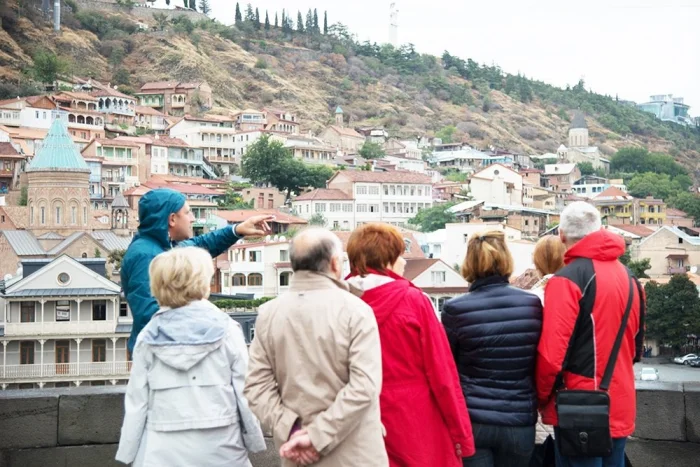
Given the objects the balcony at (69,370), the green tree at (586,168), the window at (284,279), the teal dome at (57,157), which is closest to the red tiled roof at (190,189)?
the teal dome at (57,157)

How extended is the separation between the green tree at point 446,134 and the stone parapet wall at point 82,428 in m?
61.4

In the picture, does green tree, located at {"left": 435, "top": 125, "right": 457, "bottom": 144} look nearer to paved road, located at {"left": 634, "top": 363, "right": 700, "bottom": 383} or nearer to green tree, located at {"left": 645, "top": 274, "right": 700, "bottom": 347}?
green tree, located at {"left": 645, "top": 274, "right": 700, "bottom": 347}

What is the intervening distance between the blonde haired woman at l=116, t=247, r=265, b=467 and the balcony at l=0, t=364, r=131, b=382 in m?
11.5

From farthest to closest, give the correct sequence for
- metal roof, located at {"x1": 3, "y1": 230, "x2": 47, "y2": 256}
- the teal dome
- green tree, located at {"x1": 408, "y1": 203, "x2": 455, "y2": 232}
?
1. green tree, located at {"x1": 408, "y1": 203, "x2": 455, "y2": 232}
2. the teal dome
3. metal roof, located at {"x1": 3, "y1": 230, "x2": 47, "y2": 256}

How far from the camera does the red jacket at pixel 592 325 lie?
6.49ft

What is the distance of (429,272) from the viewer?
2039 centimetres

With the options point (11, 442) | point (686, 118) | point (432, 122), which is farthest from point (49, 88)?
point (686, 118)

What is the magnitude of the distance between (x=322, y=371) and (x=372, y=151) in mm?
50700

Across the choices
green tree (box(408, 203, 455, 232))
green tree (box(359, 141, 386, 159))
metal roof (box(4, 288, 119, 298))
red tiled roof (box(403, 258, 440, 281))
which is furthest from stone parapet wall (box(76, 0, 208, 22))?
metal roof (box(4, 288, 119, 298))

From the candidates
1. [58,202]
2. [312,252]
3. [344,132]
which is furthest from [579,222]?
[344,132]

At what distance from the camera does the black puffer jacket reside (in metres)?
2.01

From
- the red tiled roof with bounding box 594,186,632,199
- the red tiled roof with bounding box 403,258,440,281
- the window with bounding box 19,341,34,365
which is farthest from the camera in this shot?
the red tiled roof with bounding box 594,186,632,199

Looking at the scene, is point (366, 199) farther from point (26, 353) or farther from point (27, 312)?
point (26, 353)

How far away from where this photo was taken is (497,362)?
79.4 inches
